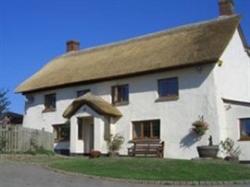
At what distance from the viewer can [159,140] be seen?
31953 mm

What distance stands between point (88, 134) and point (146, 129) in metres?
5.04

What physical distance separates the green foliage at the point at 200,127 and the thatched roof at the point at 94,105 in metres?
6.31

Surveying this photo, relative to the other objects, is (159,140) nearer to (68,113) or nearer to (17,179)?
(68,113)

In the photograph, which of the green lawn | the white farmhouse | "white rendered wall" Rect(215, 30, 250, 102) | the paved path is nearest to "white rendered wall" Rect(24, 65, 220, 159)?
the white farmhouse

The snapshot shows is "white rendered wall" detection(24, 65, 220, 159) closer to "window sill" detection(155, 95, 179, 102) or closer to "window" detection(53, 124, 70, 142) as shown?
"window sill" detection(155, 95, 179, 102)

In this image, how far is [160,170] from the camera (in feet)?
71.0

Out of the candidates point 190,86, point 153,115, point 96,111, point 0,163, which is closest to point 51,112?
point 96,111

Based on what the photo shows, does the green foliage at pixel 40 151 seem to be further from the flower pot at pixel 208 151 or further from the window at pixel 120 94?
the flower pot at pixel 208 151

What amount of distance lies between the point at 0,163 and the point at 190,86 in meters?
12.7

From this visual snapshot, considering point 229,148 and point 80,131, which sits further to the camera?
point 80,131

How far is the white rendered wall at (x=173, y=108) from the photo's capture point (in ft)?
99.3

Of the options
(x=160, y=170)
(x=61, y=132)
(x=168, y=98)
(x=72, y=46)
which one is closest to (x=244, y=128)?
(x=168, y=98)

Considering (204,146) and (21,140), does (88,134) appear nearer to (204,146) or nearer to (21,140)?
(21,140)

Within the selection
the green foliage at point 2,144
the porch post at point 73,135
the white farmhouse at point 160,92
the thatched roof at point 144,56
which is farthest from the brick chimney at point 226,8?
the green foliage at point 2,144
